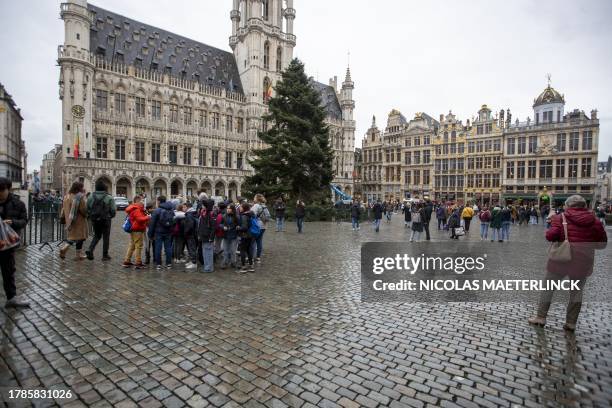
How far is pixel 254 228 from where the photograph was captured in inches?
322

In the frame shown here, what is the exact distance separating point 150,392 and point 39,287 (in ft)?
15.2

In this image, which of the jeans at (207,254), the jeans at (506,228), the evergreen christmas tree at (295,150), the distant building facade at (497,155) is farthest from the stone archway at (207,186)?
the jeans at (207,254)

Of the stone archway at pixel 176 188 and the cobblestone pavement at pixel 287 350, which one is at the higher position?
the stone archway at pixel 176 188

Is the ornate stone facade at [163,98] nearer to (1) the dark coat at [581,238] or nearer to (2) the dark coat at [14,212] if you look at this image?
(2) the dark coat at [14,212]

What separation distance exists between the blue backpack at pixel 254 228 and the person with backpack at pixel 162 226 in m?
1.93

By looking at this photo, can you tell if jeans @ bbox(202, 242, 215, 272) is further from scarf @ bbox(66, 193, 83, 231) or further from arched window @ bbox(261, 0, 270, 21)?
arched window @ bbox(261, 0, 270, 21)

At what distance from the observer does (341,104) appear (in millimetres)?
65625

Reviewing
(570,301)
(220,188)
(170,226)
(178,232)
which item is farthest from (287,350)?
(220,188)

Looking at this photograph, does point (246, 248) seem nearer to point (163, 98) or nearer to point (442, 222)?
point (442, 222)

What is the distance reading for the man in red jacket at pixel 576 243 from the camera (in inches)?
171

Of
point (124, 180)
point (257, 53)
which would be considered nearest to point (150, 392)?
point (124, 180)

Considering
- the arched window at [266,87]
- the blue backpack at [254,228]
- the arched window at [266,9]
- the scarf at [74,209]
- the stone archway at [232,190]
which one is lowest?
the blue backpack at [254,228]

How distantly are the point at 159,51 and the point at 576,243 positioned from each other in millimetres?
52305

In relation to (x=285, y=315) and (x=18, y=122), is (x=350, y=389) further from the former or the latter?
(x=18, y=122)
